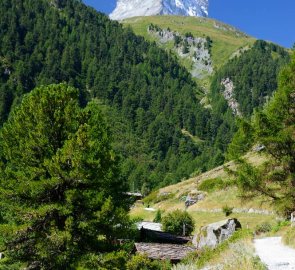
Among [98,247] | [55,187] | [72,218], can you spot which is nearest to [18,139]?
[55,187]

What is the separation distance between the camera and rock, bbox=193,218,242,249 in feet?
108

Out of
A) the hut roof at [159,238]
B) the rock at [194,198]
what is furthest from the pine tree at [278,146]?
the rock at [194,198]

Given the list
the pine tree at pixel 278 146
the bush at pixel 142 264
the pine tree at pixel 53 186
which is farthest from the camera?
the bush at pixel 142 264

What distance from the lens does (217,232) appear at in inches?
1336

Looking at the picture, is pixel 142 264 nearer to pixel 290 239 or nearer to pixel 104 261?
pixel 104 261

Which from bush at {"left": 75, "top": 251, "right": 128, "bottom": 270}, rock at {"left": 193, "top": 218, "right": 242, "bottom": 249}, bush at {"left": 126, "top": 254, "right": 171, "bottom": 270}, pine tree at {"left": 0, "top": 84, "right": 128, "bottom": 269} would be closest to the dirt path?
bush at {"left": 75, "top": 251, "right": 128, "bottom": 270}

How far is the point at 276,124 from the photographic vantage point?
25.3 metres

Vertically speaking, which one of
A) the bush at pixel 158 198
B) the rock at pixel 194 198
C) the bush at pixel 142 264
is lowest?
the bush at pixel 158 198

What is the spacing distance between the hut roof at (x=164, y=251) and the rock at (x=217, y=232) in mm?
1464

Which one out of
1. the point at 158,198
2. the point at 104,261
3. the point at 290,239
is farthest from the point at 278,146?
the point at 158,198

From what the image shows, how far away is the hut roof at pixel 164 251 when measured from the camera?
105ft

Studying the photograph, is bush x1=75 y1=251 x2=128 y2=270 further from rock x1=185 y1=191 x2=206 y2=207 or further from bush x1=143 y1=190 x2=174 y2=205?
bush x1=143 y1=190 x2=174 y2=205

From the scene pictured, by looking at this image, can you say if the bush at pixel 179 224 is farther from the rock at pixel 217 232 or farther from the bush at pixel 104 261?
the bush at pixel 104 261

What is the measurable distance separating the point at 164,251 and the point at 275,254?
18.1m
